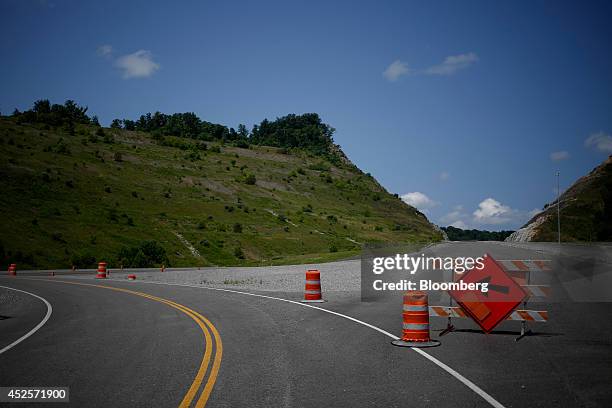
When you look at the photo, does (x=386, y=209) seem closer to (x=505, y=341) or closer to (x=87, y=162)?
(x=87, y=162)

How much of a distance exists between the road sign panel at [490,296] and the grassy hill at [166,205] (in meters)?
42.5

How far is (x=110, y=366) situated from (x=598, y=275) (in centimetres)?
2544

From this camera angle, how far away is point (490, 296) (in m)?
13.4

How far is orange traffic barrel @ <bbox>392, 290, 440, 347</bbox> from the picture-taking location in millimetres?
12172

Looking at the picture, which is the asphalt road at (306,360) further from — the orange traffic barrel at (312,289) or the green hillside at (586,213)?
the green hillside at (586,213)

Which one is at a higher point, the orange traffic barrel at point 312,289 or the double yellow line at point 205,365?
the orange traffic barrel at point 312,289

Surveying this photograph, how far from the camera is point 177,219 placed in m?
80.3

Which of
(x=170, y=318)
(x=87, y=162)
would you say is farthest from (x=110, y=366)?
(x=87, y=162)

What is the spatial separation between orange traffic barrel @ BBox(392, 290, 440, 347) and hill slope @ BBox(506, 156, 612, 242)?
230ft

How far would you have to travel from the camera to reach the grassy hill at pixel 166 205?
204ft

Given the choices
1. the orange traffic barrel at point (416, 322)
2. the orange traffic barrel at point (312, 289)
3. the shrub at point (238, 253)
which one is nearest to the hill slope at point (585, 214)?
the shrub at point (238, 253)

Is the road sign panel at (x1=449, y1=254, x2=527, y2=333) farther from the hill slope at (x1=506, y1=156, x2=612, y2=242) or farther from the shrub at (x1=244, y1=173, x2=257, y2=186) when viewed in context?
the shrub at (x1=244, y1=173, x2=257, y2=186)

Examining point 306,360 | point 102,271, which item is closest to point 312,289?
point 306,360

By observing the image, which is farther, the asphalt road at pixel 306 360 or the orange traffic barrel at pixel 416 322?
the orange traffic barrel at pixel 416 322
